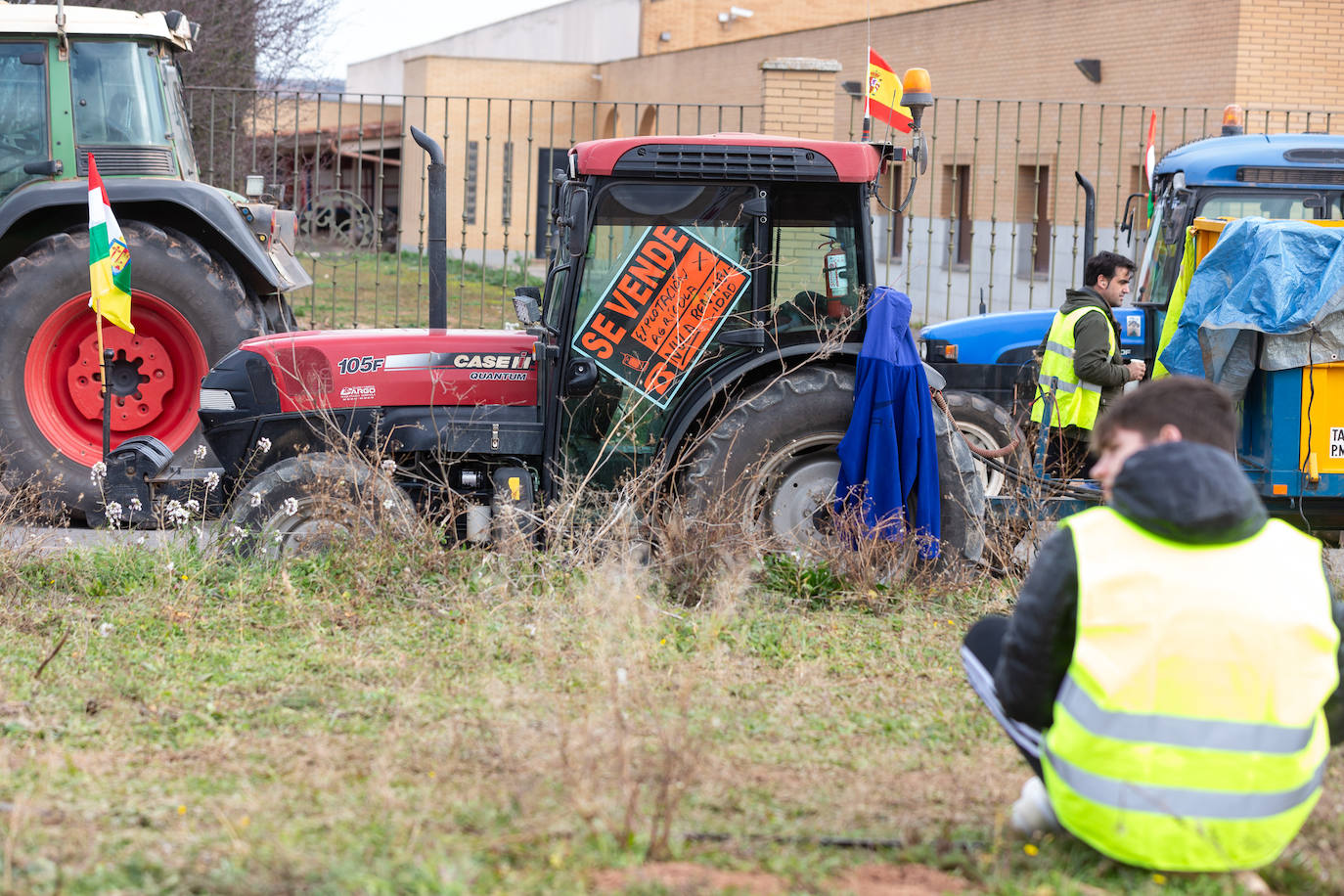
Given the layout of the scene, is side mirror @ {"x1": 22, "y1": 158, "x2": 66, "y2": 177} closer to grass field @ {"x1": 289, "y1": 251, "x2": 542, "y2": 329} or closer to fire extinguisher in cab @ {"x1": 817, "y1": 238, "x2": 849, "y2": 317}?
grass field @ {"x1": 289, "y1": 251, "x2": 542, "y2": 329}

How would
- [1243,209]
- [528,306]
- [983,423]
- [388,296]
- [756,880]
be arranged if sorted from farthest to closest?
[388,296]
[983,423]
[1243,209]
[528,306]
[756,880]

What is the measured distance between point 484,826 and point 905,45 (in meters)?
21.4

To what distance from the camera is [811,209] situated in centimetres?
604

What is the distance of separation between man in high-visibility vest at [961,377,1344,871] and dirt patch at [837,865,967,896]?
0.36 metres

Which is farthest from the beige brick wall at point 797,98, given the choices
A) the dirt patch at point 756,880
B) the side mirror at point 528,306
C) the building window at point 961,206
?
the dirt patch at point 756,880

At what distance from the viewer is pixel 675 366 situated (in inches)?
240

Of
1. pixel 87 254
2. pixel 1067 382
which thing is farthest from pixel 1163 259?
pixel 87 254

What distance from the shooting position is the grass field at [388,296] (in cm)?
1328

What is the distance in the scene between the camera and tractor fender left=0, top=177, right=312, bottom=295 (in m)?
8.00

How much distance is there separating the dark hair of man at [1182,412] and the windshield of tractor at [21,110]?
279 inches

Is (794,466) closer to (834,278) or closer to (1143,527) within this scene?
(834,278)

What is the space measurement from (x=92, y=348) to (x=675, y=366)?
4.04m

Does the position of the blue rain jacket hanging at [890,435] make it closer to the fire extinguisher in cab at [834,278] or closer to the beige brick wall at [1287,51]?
the fire extinguisher in cab at [834,278]

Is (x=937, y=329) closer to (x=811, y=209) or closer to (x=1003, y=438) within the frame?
(x=1003, y=438)
